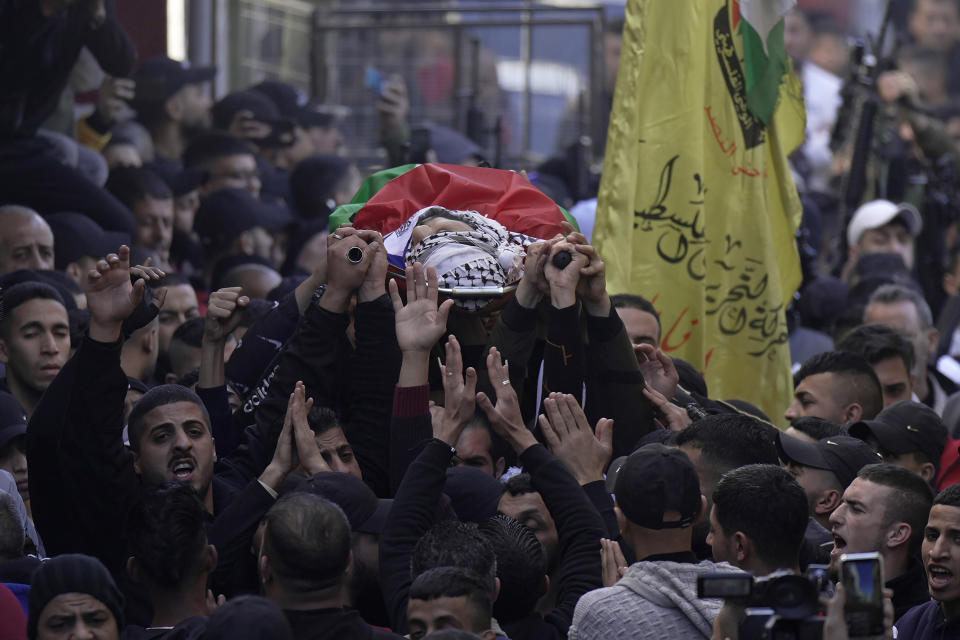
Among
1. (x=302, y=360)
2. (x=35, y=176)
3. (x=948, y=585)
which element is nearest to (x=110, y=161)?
(x=35, y=176)

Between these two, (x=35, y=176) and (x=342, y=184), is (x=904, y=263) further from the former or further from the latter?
(x=35, y=176)

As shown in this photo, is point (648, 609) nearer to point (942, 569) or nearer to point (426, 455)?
point (426, 455)

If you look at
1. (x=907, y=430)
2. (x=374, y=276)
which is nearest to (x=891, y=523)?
(x=907, y=430)

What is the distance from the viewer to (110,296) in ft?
15.5

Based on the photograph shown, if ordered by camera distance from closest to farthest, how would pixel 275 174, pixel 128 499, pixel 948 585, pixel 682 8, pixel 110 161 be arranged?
1. pixel 948 585
2. pixel 128 499
3. pixel 682 8
4. pixel 110 161
5. pixel 275 174

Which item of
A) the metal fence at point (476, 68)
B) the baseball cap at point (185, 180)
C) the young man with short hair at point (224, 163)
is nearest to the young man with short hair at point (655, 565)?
the baseball cap at point (185, 180)

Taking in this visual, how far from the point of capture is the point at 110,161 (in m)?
8.80

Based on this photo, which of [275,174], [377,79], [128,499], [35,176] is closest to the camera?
[128,499]

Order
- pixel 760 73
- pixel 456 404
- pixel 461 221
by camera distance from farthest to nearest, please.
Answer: pixel 760 73 → pixel 461 221 → pixel 456 404

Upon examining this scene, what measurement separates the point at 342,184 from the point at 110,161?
49.0 inches

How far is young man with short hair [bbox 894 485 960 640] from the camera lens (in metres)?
4.35

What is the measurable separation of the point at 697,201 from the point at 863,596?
3701 millimetres

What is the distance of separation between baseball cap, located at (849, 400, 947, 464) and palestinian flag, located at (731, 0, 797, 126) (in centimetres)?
171

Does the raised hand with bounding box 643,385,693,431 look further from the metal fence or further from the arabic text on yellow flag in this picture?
the metal fence
